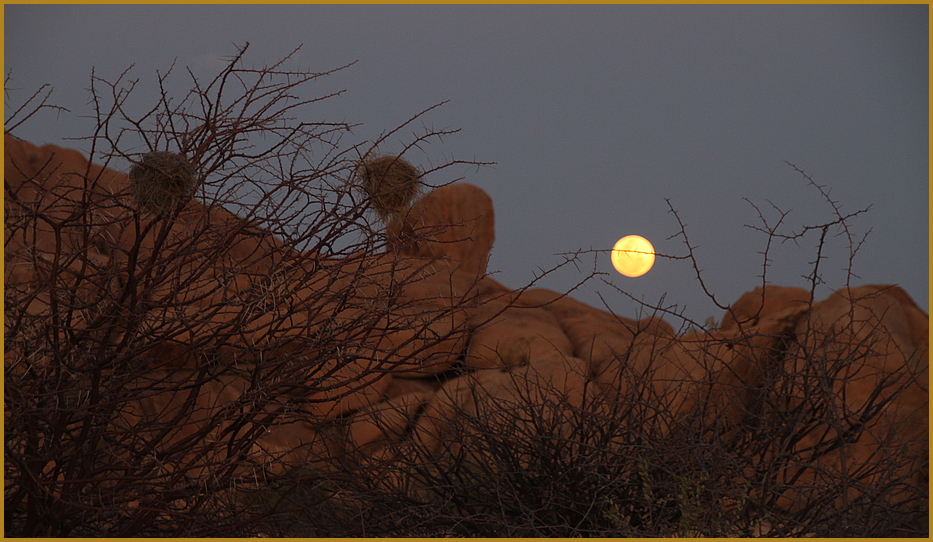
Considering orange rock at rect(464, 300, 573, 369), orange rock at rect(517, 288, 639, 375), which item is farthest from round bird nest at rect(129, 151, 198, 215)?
orange rock at rect(517, 288, 639, 375)

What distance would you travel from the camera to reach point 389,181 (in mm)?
3668

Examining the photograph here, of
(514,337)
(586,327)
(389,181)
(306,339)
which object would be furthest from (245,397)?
(586,327)

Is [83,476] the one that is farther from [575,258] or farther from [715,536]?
[715,536]

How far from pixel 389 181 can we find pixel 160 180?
1.06 m

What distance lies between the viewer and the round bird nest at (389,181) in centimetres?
362

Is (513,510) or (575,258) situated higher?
(575,258)

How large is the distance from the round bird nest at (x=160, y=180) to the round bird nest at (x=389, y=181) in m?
0.83

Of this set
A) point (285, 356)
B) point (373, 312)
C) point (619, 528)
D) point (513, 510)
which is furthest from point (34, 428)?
point (619, 528)

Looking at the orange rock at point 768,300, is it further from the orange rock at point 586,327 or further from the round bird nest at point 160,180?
the round bird nest at point 160,180

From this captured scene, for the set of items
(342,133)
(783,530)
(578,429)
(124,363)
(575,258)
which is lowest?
(783,530)

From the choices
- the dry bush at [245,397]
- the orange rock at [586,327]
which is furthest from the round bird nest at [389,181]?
the orange rock at [586,327]

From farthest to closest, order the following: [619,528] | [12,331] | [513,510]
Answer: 1. [513,510]
2. [619,528]
3. [12,331]

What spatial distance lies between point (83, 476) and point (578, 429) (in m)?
2.37

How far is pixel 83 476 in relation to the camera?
325 centimetres
